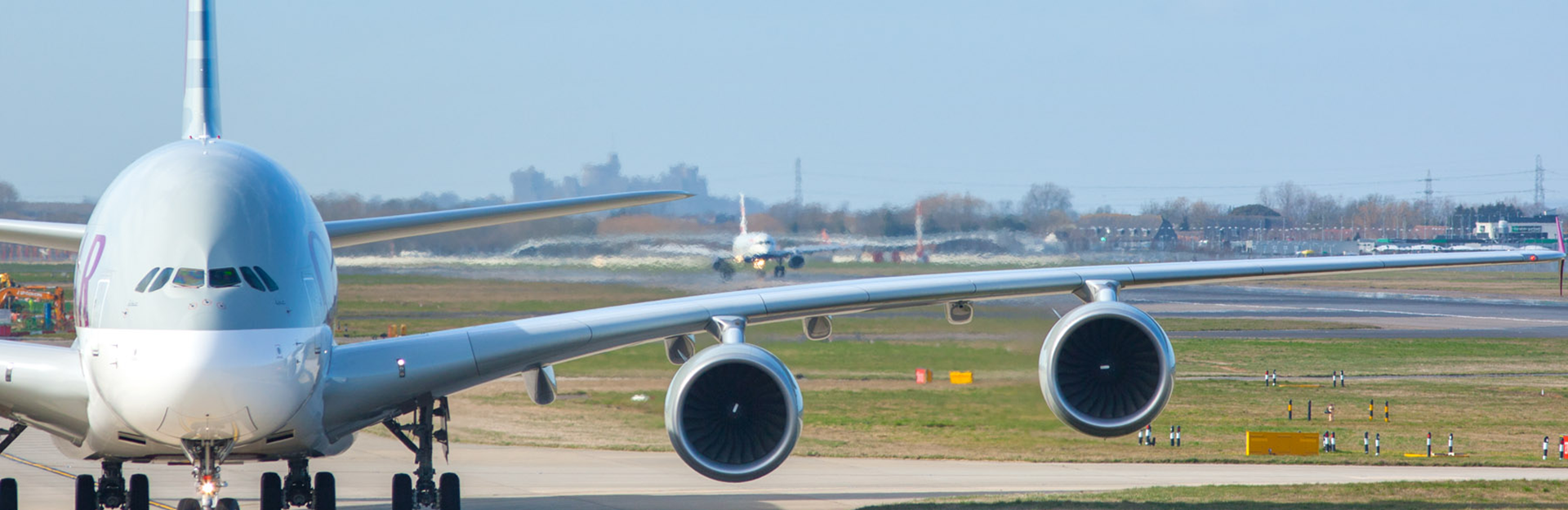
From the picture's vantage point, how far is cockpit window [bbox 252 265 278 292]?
9211 mm

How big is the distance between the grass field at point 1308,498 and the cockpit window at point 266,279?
9166mm

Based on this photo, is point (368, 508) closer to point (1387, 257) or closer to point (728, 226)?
point (1387, 257)

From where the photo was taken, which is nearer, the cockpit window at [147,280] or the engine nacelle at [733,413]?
the cockpit window at [147,280]

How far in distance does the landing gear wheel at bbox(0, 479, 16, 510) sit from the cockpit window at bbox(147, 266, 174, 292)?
607 cm

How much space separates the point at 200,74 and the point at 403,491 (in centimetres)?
426

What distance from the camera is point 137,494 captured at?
13.1m

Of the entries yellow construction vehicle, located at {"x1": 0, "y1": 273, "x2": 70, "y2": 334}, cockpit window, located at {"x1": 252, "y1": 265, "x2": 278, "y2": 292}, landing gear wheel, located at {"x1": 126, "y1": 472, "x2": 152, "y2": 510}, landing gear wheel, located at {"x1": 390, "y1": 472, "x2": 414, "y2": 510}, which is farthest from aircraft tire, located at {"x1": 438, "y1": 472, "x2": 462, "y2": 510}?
yellow construction vehicle, located at {"x1": 0, "y1": 273, "x2": 70, "y2": 334}

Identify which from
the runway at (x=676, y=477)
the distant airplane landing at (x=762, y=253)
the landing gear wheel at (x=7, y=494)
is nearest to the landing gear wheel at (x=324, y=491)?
the landing gear wheel at (x=7, y=494)

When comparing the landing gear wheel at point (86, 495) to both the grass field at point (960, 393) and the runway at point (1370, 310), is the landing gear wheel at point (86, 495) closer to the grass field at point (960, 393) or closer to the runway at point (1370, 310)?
the grass field at point (960, 393)

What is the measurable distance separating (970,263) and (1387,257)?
24655 mm

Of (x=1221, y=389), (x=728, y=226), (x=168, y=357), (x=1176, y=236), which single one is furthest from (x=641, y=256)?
(x=168, y=357)

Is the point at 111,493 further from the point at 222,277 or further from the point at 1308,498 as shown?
the point at 1308,498

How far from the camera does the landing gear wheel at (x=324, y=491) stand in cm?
1385

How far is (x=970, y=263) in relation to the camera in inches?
1543
